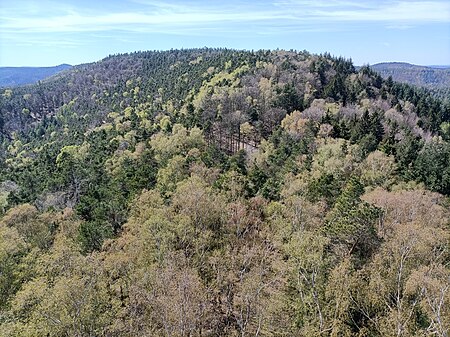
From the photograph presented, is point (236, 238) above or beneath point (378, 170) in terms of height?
beneath

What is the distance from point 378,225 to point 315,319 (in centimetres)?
1447

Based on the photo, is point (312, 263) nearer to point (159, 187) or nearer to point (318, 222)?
point (318, 222)

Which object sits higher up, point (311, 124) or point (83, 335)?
point (311, 124)

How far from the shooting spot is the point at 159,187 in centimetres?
5609

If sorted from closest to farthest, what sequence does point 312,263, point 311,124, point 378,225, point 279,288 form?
point 312,263, point 279,288, point 378,225, point 311,124

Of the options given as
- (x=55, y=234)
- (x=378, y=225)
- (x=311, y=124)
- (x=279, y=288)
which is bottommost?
(x=55, y=234)

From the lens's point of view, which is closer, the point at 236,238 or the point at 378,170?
the point at 236,238

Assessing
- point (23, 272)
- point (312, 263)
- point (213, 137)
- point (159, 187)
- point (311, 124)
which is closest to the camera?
point (312, 263)

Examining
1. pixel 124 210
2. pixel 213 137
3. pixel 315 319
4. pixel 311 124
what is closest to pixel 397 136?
pixel 311 124

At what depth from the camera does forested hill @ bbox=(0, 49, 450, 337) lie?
80.7 ft

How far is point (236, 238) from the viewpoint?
3919cm

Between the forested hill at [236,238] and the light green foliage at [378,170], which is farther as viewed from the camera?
the light green foliage at [378,170]

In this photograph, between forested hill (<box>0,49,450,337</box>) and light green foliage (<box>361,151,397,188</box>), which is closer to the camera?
forested hill (<box>0,49,450,337</box>)

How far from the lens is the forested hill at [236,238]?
2458cm
